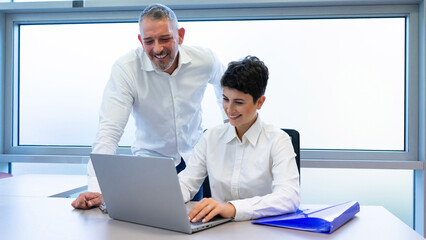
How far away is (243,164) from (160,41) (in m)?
0.64

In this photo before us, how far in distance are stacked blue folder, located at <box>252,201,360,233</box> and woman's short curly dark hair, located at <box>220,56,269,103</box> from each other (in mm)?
504

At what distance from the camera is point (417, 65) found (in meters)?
2.71

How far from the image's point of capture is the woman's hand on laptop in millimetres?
1240

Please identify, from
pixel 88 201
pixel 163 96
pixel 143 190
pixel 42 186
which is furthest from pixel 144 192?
pixel 42 186

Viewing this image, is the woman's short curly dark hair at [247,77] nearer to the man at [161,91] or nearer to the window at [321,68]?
the man at [161,91]

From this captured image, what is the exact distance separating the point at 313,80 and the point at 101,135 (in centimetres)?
164

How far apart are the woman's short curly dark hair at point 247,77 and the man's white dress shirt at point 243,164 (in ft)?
0.45

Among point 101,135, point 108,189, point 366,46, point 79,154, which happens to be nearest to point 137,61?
point 101,135

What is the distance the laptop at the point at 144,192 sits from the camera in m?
1.13

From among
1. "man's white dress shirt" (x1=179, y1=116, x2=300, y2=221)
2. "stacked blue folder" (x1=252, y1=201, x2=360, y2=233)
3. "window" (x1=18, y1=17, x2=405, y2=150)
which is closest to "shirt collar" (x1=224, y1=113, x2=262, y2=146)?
"man's white dress shirt" (x1=179, y1=116, x2=300, y2=221)

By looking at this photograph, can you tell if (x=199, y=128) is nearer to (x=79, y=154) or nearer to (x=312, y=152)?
(x=312, y=152)

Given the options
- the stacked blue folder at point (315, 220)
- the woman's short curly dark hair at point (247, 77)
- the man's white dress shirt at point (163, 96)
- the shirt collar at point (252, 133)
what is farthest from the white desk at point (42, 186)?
the stacked blue folder at point (315, 220)

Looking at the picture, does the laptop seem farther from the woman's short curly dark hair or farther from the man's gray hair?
the man's gray hair

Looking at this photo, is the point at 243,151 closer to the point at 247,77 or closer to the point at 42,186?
the point at 247,77
